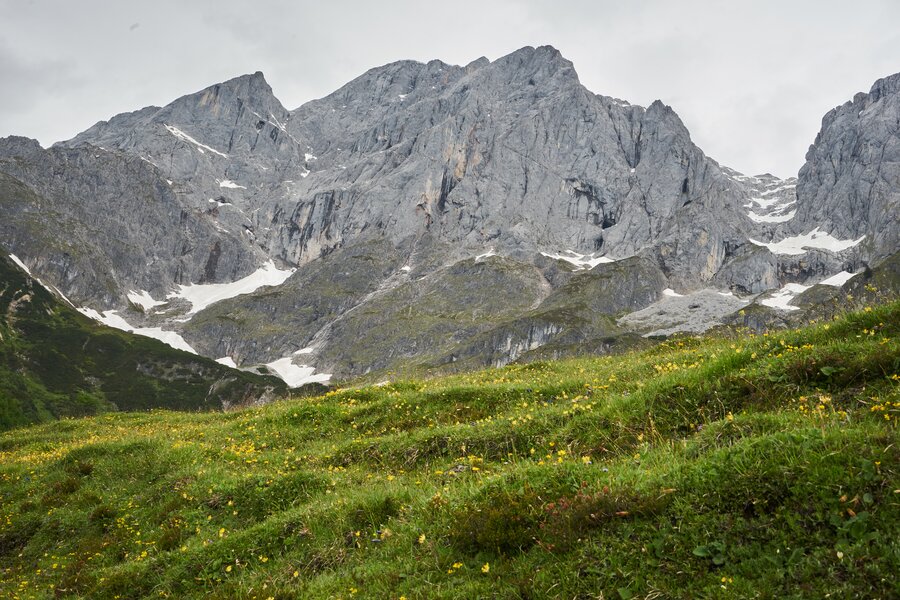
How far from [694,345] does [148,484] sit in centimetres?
1871

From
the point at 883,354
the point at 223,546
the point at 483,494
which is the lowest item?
the point at 223,546

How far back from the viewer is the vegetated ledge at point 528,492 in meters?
6.29

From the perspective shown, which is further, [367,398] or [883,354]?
[367,398]

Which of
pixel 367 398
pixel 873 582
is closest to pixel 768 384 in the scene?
pixel 873 582

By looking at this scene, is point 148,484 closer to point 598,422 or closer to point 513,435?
point 513,435

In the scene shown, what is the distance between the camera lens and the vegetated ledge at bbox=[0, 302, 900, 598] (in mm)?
6293

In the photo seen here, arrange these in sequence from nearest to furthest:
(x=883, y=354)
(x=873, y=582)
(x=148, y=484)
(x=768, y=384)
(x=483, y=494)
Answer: (x=873, y=582) → (x=483, y=494) → (x=883, y=354) → (x=768, y=384) → (x=148, y=484)

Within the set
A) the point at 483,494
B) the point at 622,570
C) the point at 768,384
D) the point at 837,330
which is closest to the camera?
the point at 622,570

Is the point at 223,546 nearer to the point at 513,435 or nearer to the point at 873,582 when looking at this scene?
the point at 513,435

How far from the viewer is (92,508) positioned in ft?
52.1

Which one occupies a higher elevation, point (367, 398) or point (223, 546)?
point (367, 398)

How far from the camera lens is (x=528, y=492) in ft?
27.1

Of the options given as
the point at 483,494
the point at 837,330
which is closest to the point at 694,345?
the point at 837,330

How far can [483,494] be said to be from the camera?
28.8 feet
